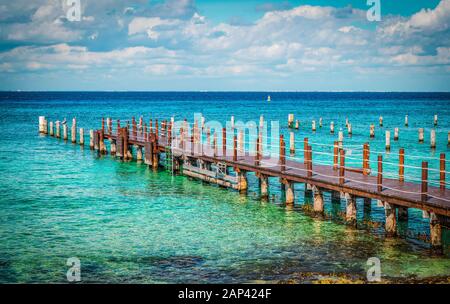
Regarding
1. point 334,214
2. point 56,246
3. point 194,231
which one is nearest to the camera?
point 56,246

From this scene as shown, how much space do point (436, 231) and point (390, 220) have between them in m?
1.83

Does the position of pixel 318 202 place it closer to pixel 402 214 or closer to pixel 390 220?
pixel 402 214

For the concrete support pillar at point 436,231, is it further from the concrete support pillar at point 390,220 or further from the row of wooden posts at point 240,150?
the concrete support pillar at point 390,220

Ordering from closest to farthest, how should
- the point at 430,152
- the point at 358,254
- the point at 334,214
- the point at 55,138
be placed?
the point at 358,254 < the point at 334,214 < the point at 430,152 < the point at 55,138

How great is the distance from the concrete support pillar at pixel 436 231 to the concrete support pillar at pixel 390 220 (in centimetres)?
162

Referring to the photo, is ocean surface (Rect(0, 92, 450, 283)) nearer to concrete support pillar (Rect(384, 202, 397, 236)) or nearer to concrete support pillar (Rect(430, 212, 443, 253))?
concrete support pillar (Rect(384, 202, 397, 236))

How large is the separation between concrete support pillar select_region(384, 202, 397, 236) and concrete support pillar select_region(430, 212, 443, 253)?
162 cm

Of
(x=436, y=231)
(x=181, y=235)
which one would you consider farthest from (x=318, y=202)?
(x=181, y=235)

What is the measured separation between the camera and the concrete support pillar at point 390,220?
17.1 meters

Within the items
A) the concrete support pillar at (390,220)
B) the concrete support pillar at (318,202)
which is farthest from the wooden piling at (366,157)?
the concrete support pillar at (390,220)

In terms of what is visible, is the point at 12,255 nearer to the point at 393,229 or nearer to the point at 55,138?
the point at 393,229
